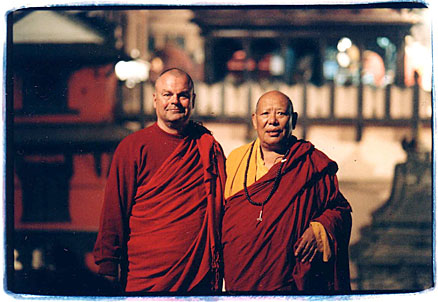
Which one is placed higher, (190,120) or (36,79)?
(36,79)

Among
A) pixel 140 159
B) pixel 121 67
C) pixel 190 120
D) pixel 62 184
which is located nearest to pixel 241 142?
pixel 190 120

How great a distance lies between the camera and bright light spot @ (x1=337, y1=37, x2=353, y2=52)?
3535 mm

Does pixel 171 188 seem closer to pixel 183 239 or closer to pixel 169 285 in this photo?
pixel 183 239

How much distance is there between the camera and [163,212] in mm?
3512

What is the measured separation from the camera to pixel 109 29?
3.54 meters

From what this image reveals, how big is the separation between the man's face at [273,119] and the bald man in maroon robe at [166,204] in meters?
0.26

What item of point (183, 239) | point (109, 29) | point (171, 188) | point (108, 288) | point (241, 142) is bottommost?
point (108, 288)

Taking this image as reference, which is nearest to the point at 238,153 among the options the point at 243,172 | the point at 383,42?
the point at 243,172

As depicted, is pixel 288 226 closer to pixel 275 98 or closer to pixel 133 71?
pixel 275 98

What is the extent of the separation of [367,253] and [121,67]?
1719mm

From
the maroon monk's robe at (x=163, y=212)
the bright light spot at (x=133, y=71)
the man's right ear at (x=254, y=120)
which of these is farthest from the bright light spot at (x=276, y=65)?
the bright light spot at (x=133, y=71)

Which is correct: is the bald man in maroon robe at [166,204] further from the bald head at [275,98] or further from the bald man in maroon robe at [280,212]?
the bald head at [275,98]

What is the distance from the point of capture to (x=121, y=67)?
11.6 feet

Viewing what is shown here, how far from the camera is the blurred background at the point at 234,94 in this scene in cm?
353
